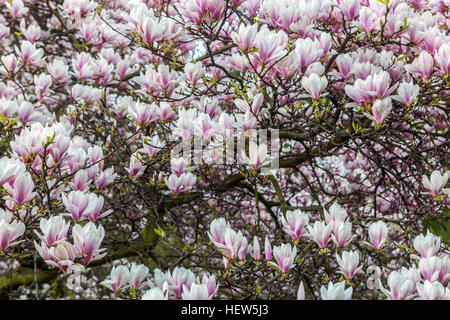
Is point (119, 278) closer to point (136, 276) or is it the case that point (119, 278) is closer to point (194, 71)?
point (136, 276)

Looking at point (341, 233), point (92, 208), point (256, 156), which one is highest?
point (256, 156)

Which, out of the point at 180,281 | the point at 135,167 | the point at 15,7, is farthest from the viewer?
the point at 15,7

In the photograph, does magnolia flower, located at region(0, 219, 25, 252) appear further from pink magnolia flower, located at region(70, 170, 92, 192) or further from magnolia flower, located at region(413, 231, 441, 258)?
magnolia flower, located at region(413, 231, 441, 258)

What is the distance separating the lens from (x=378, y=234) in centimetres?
178

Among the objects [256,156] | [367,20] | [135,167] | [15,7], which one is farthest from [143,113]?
[15,7]

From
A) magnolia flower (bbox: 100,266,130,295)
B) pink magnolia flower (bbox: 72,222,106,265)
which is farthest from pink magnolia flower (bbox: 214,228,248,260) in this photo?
pink magnolia flower (bbox: 72,222,106,265)

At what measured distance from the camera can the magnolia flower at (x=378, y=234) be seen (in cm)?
177

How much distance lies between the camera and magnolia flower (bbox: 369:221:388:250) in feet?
5.80

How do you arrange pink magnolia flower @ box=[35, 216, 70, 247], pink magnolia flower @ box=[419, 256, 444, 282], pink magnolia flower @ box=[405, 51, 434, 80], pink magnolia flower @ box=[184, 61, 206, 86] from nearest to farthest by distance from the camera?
pink magnolia flower @ box=[419, 256, 444, 282]
pink magnolia flower @ box=[35, 216, 70, 247]
pink magnolia flower @ box=[405, 51, 434, 80]
pink magnolia flower @ box=[184, 61, 206, 86]

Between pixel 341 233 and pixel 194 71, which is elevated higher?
pixel 194 71

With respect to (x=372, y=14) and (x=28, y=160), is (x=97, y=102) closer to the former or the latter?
(x=28, y=160)

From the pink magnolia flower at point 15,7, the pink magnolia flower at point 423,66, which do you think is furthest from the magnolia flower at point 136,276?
the pink magnolia flower at point 15,7

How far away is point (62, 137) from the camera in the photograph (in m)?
1.84

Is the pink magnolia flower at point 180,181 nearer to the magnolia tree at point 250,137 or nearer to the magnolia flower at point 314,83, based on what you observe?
the magnolia tree at point 250,137
